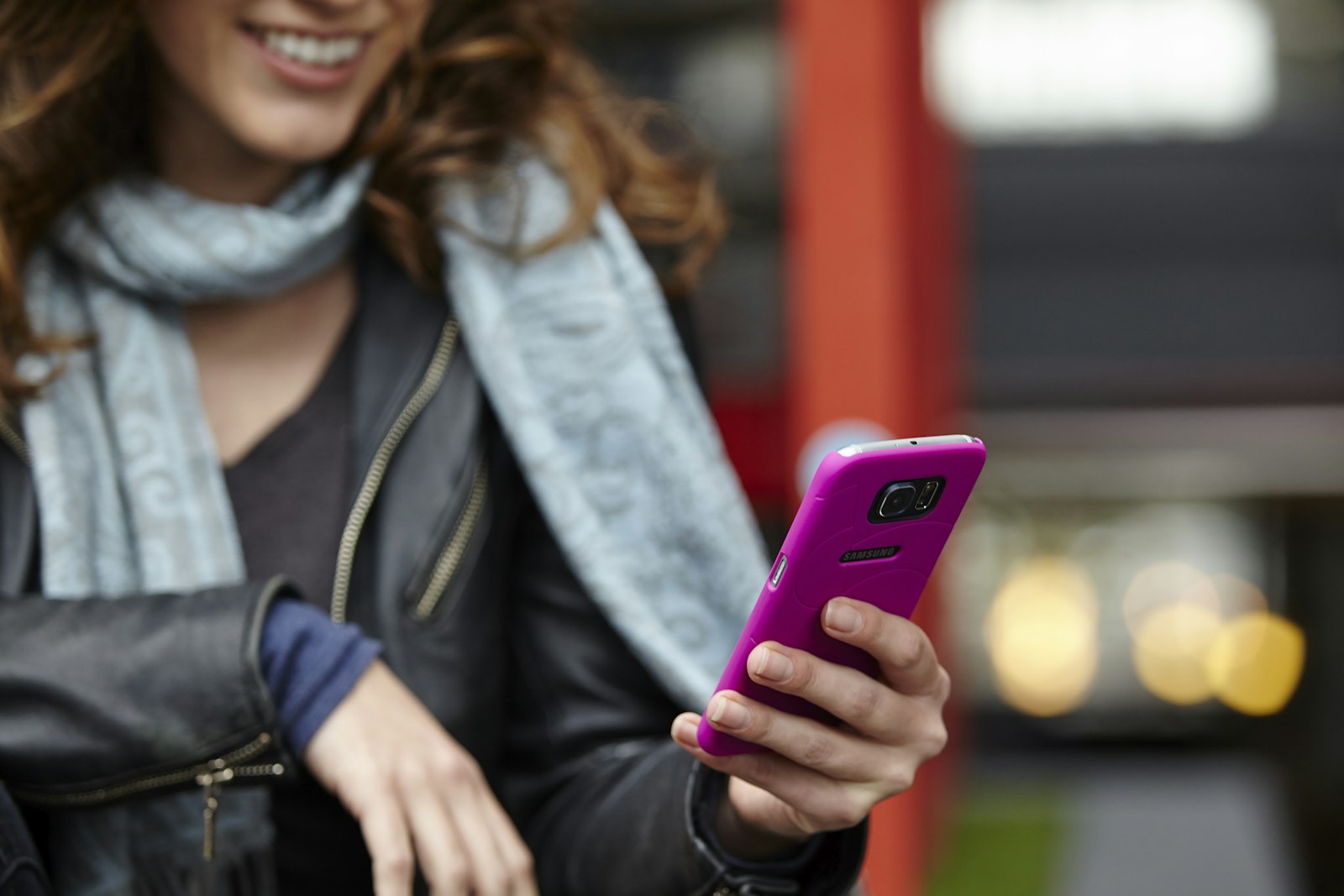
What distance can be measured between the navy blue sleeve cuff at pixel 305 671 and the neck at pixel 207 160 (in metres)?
0.49

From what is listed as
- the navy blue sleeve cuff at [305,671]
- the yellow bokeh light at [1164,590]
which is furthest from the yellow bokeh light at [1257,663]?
the navy blue sleeve cuff at [305,671]

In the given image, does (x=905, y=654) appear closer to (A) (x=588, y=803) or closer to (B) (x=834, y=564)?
(B) (x=834, y=564)

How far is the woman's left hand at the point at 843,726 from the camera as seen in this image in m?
0.85

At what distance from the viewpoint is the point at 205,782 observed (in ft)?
3.36

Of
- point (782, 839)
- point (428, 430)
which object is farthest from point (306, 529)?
point (782, 839)

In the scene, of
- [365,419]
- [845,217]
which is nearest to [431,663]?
[365,419]

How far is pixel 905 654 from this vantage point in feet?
2.86

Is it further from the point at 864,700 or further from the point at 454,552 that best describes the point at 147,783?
the point at 864,700

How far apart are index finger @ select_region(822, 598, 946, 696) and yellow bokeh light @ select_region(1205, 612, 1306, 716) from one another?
6398 millimetres

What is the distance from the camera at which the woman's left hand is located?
853 mm

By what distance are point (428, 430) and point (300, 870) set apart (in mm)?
371

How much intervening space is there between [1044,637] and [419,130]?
20.3ft

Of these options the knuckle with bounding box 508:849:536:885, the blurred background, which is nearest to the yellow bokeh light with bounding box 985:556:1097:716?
the blurred background

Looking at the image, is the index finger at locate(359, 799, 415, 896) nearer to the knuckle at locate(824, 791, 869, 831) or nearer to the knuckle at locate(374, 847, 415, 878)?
→ the knuckle at locate(374, 847, 415, 878)
